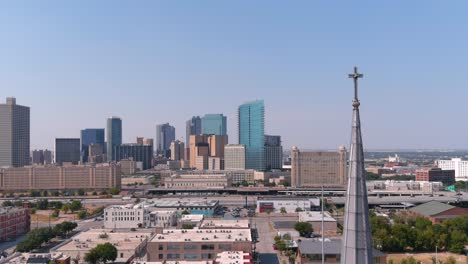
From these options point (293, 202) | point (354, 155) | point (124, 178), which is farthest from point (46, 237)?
point (124, 178)

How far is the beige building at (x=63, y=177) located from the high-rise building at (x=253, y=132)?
35.3 meters

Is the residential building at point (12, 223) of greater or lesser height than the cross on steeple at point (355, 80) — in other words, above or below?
below

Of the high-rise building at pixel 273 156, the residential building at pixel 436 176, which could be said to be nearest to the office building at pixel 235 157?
the high-rise building at pixel 273 156

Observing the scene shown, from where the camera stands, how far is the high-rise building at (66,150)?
464 feet

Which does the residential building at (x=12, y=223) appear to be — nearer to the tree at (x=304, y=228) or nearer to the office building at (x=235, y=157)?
the tree at (x=304, y=228)

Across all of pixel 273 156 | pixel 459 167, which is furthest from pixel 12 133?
pixel 459 167

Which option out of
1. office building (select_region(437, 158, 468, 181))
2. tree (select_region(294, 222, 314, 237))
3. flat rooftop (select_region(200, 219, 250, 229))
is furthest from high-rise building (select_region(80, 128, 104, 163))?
tree (select_region(294, 222, 314, 237))

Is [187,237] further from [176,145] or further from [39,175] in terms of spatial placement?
[176,145]

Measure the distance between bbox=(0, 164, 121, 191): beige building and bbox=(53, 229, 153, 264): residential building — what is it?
166ft

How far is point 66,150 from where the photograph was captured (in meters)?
142

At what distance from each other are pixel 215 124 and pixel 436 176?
4235 inches

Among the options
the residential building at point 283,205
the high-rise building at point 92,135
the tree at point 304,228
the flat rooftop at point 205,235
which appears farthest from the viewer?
the high-rise building at point 92,135

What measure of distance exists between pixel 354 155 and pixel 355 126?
271mm

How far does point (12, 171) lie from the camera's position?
279ft
